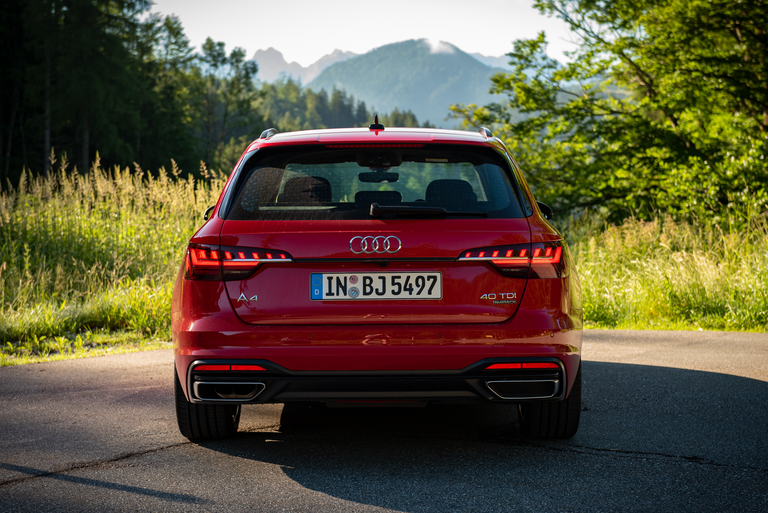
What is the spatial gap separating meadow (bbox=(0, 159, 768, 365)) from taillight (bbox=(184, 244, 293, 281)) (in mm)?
4199

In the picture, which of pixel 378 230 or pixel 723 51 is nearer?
pixel 378 230

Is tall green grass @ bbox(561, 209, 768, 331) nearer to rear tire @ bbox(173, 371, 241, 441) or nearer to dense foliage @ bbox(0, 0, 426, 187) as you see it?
rear tire @ bbox(173, 371, 241, 441)

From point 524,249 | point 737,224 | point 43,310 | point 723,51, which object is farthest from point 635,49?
point 524,249

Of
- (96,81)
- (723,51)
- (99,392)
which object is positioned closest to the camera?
(99,392)

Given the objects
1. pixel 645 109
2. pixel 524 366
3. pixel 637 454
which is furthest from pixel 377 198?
pixel 645 109

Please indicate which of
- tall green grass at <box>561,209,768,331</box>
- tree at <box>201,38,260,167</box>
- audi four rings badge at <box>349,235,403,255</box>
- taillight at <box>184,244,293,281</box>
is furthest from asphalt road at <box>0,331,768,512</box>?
tree at <box>201,38,260,167</box>

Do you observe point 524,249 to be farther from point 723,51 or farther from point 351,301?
point 723,51

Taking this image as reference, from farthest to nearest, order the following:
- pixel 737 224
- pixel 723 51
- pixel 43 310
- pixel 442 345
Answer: pixel 723 51 → pixel 737 224 → pixel 43 310 → pixel 442 345

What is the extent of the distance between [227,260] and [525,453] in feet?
6.13

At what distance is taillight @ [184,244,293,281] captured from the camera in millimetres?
3168

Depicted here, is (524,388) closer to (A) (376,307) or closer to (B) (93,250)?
(A) (376,307)

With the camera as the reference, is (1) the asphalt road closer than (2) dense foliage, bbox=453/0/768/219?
Yes

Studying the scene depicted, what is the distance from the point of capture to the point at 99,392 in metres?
5.20

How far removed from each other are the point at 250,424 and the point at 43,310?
4.78 m
